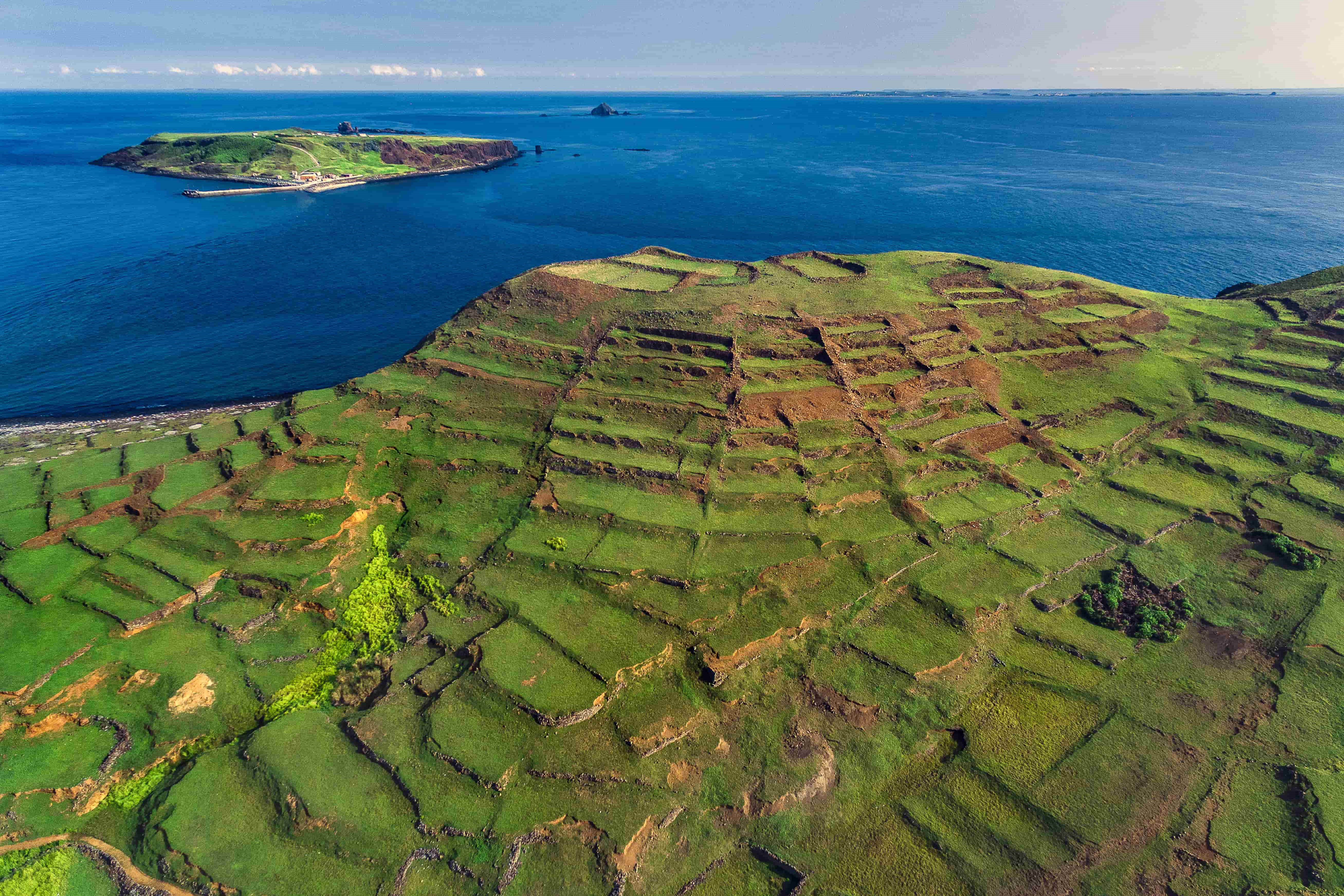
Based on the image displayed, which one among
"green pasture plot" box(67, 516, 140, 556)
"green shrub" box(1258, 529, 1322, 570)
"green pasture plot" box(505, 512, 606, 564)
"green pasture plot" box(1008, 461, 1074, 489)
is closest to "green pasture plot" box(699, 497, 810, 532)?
"green pasture plot" box(505, 512, 606, 564)

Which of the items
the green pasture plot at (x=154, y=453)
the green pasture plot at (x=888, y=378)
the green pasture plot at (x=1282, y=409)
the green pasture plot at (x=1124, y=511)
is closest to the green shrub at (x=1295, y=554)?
the green pasture plot at (x=1124, y=511)

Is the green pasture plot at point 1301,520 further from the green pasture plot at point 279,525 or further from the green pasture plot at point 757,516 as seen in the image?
the green pasture plot at point 279,525

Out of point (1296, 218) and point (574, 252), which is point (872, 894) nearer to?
point (574, 252)

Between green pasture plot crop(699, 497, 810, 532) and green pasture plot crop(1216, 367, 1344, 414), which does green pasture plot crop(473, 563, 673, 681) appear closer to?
green pasture plot crop(699, 497, 810, 532)

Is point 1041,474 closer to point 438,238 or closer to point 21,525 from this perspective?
point 21,525

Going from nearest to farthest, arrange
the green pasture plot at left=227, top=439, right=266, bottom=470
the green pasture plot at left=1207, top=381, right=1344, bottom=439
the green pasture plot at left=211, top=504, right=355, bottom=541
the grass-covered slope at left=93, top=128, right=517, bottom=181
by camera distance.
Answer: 1. the green pasture plot at left=211, top=504, right=355, bottom=541
2. the green pasture plot at left=227, top=439, right=266, bottom=470
3. the green pasture plot at left=1207, top=381, right=1344, bottom=439
4. the grass-covered slope at left=93, top=128, right=517, bottom=181

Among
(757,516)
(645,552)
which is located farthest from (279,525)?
(757,516)

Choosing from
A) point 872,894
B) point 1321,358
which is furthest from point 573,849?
point 1321,358
